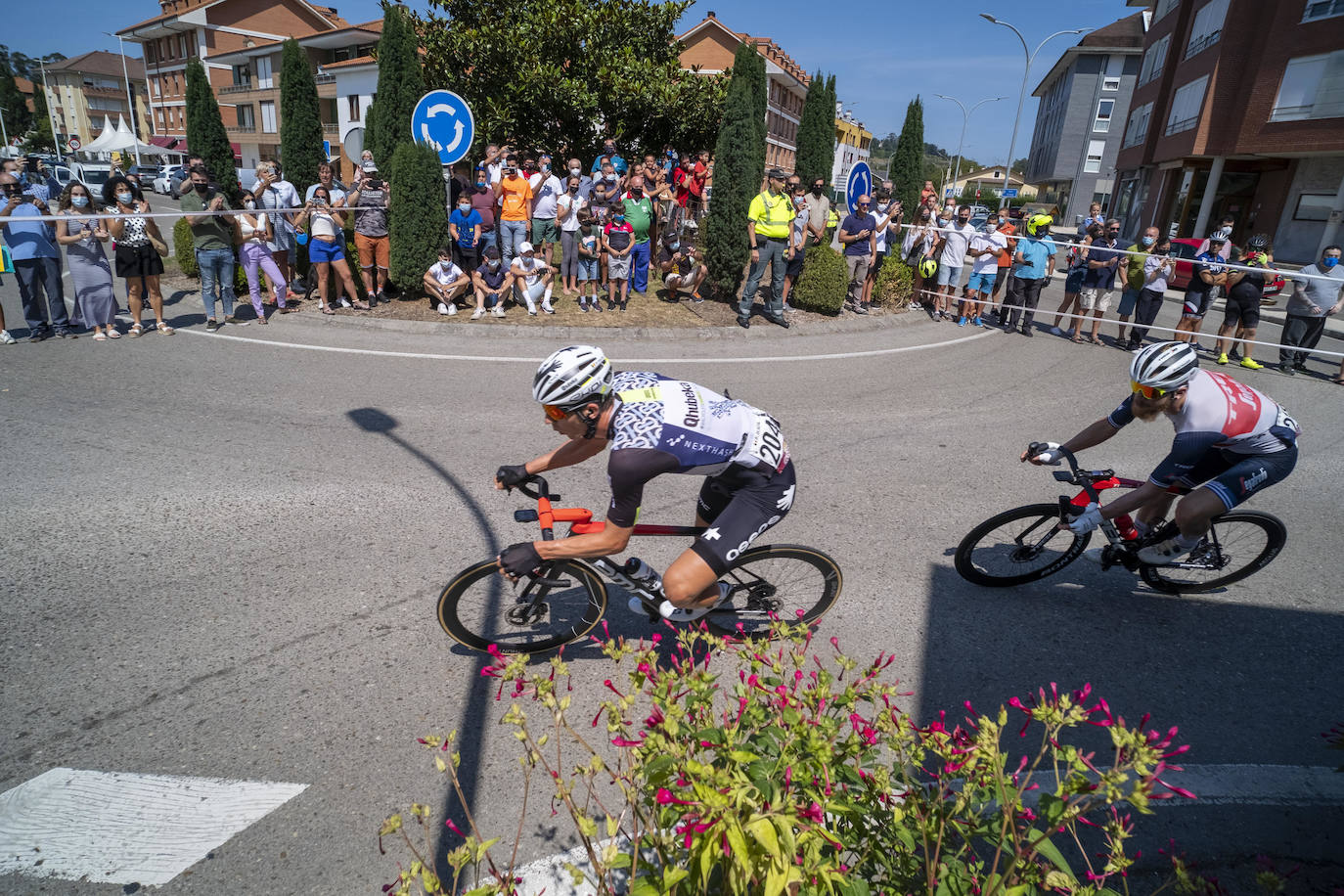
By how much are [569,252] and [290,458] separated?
733 cm

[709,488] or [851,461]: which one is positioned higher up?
[709,488]

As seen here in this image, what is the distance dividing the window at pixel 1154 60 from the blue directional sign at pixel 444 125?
4087 cm

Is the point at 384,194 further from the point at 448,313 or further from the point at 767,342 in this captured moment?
the point at 767,342

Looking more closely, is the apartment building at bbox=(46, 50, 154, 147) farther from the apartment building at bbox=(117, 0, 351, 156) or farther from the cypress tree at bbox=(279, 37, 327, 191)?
the cypress tree at bbox=(279, 37, 327, 191)

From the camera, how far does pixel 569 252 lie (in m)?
12.5

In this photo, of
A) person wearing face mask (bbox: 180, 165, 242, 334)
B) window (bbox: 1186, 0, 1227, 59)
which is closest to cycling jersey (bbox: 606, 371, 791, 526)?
person wearing face mask (bbox: 180, 165, 242, 334)

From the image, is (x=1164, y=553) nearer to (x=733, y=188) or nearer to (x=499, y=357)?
(x=499, y=357)

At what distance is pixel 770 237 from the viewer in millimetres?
11633

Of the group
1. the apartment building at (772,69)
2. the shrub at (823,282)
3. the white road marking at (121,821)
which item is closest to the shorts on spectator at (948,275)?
the shrub at (823,282)

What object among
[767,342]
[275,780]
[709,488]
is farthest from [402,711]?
[767,342]

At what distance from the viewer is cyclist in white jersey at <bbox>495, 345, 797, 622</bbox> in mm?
3287

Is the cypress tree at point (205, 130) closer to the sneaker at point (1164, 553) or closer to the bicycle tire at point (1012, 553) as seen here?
the bicycle tire at point (1012, 553)

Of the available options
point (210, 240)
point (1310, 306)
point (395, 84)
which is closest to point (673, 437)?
point (210, 240)

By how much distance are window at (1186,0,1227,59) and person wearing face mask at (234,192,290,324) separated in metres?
37.1
